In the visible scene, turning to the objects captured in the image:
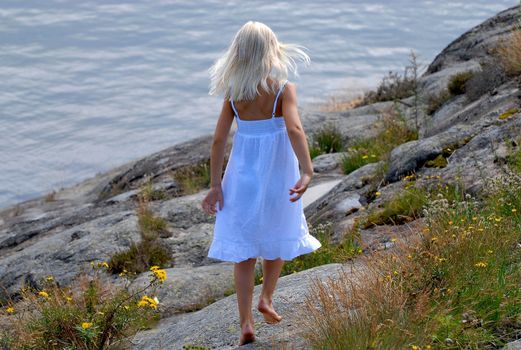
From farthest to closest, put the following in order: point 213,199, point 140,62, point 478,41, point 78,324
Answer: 1. point 140,62
2. point 478,41
3. point 78,324
4. point 213,199

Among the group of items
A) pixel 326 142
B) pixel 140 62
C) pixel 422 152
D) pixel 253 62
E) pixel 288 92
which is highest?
pixel 253 62

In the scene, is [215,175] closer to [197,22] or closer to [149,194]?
[149,194]

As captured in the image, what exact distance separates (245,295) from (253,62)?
4.59ft

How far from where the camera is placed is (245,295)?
5.74m

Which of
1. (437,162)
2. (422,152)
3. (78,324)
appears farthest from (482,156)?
(78,324)

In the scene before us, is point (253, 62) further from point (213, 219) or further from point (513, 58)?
point (513, 58)

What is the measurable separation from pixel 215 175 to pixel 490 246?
66.7 inches

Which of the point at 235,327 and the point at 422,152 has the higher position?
the point at 422,152

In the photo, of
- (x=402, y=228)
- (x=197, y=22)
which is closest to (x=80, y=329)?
(x=402, y=228)

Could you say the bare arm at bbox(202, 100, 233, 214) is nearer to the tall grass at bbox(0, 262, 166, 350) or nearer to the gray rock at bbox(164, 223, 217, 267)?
the tall grass at bbox(0, 262, 166, 350)

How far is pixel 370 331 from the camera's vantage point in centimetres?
469

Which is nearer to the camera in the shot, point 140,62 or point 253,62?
point 253,62

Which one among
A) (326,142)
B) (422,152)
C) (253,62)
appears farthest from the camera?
(326,142)

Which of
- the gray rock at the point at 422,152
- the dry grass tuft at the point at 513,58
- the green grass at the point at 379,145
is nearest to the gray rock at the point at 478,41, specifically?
the green grass at the point at 379,145
